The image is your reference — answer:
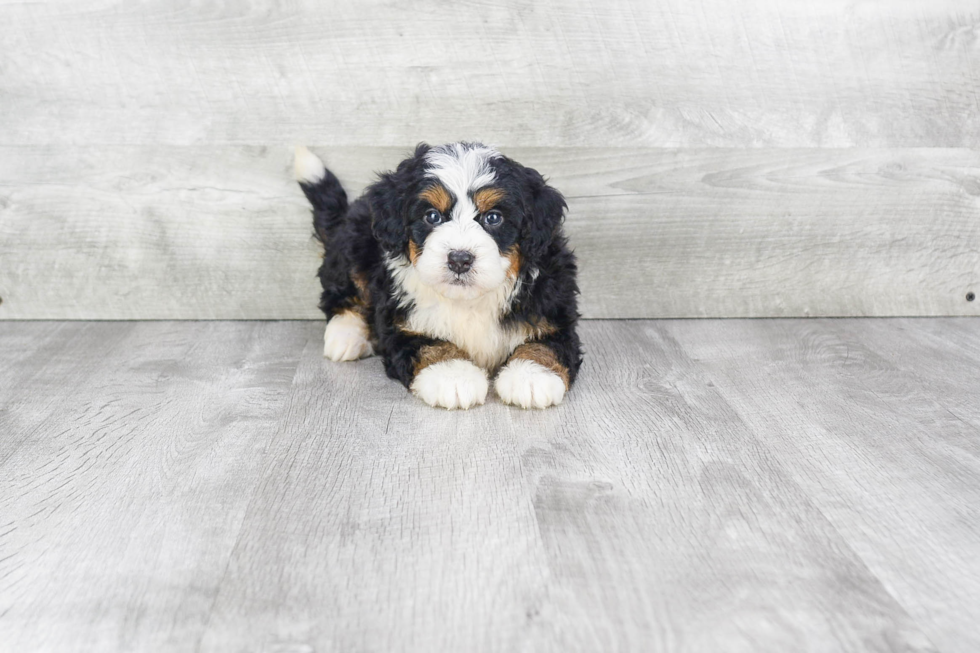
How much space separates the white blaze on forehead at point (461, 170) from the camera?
206cm

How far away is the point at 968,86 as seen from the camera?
109 inches

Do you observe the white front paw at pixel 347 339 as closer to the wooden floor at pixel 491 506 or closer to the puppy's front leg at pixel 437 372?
the wooden floor at pixel 491 506

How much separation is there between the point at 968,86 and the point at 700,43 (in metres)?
0.89

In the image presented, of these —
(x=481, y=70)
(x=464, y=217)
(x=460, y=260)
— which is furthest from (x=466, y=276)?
(x=481, y=70)

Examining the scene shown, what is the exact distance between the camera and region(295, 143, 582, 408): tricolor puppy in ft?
6.74

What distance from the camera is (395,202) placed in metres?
2.15

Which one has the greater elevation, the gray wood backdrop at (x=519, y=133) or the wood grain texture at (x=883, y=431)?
the gray wood backdrop at (x=519, y=133)

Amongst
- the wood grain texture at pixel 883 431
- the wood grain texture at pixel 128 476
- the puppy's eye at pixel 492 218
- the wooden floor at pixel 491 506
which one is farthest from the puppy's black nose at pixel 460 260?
the wood grain texture at pixel 883 431

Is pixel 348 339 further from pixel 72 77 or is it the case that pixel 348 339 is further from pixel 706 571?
pixel 706 571

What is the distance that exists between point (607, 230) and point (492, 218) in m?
0.86

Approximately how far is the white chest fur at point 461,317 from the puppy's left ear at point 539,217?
139 millimetres

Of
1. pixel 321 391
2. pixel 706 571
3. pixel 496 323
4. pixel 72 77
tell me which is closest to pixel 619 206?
pixel 496 323

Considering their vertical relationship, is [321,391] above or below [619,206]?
below

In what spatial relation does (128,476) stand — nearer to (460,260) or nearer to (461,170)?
(460,260)
